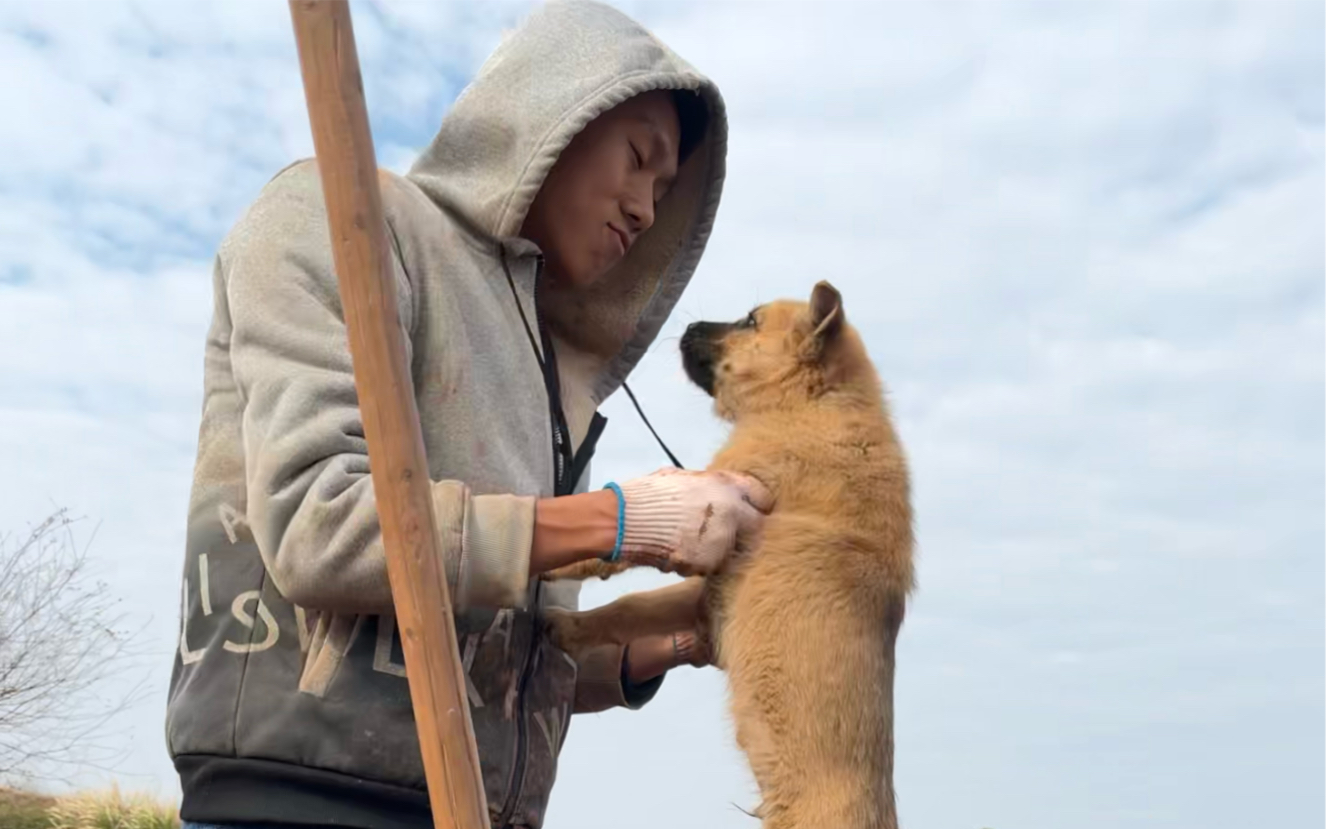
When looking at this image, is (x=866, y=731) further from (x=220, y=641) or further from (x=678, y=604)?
(x=220, y=641)

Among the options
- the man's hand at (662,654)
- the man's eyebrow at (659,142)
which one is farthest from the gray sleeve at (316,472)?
the man's hand at (662,654)

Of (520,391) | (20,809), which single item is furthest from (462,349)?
(20,809)

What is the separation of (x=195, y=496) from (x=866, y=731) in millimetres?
1989

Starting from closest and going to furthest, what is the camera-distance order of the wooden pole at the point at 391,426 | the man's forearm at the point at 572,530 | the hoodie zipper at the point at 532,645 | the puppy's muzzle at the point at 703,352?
Answer: the wooden pole at the point at 391,426, the man's forearm at the point at 572,530, the hoodie zipper at the point at 532,645, the puppy's muzzle at the point at 703,352

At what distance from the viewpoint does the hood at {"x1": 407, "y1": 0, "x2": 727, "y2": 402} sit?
11.1 ft

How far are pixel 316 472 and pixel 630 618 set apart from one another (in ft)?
5.25

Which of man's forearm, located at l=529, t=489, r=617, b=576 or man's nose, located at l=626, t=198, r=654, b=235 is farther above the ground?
man's nose, located at l=626, t=198, r=654, b=235

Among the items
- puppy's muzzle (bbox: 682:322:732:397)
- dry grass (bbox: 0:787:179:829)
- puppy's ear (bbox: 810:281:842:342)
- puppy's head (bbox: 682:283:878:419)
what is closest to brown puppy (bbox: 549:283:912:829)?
puppy's head (bbox: 682:283:878:419)

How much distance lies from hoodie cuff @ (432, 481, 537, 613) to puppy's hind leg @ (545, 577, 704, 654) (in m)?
1.04

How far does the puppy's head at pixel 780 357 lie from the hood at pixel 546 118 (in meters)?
0.64

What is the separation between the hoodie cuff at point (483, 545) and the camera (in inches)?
99.5

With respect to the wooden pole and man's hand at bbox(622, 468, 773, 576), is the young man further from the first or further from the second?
the wooden pole

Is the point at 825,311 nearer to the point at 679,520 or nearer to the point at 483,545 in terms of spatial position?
the point at 679,520

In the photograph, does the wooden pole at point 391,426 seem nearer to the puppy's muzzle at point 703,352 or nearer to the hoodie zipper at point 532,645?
the hoodie zipper at point 532,645
